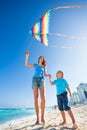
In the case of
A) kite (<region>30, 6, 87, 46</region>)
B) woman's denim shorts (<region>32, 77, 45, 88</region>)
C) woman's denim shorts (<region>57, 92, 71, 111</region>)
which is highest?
kite (<region>30, 6, 87, 46</region>)

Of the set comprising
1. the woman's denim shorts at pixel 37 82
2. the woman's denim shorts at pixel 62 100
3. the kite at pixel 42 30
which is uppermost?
the kite at pixel 42 30

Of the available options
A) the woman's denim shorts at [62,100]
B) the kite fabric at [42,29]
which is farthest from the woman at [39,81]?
the kite fabric at [42,29]

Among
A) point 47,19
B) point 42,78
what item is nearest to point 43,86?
point 42,78

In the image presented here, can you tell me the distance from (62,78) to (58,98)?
670mm

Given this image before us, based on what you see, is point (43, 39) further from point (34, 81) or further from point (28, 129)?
point (28, 129)

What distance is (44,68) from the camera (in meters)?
7.09

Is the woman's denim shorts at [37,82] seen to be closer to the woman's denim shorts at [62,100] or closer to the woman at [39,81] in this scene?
the woman at [39,81]

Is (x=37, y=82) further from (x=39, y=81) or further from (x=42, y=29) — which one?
(x=42, y=29)

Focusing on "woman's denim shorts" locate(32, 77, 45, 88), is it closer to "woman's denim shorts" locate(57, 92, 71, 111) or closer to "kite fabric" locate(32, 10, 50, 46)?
"woman's denim shorts" locate(57, 92, 71, 111)

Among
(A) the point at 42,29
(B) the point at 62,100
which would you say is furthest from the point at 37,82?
(A) the point at 42,29

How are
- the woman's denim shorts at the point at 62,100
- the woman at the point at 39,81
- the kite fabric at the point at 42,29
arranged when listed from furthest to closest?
1. the kite fabric at the point at 42,29
2. the woman at the point at 39,81
3. the woman's denim shorts at the point at 62,100

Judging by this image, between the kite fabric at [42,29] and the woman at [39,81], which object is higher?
the kite fabric at [42,29]

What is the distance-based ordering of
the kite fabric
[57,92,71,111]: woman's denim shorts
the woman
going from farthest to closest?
the kite fabric → the woman → [57,92,71,111]: woman's denim shorts

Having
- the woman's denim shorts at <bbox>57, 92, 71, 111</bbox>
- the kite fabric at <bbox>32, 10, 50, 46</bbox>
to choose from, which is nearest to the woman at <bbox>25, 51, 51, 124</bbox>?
the woman's denim shorts at <bbox>57, 92, 71, 111</bbox>
